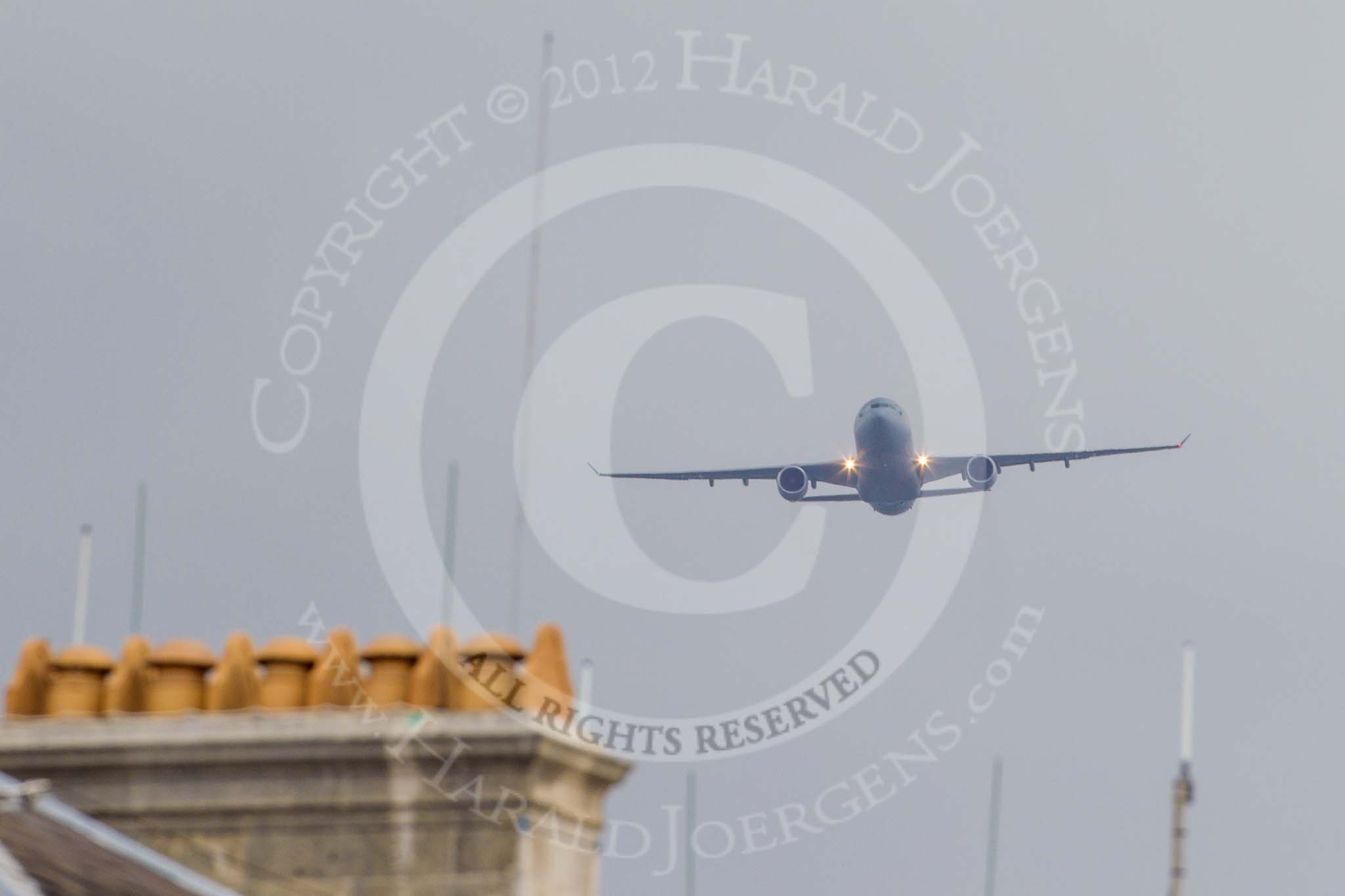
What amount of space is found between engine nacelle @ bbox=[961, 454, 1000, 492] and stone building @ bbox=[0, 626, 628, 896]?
6560 cm

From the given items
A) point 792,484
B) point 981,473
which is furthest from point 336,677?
point 792,484

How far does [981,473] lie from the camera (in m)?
84.1

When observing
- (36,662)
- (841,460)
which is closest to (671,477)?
(841,460)

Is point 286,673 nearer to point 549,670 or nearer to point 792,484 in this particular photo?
point 549,670

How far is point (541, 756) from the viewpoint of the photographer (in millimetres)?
18000

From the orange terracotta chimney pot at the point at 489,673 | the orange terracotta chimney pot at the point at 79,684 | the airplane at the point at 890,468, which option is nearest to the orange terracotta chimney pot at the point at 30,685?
the orange terracotta chimney pot at the point at 79,684

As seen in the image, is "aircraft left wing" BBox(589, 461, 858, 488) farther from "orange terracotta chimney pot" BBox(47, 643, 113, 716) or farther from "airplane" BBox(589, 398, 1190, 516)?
"orange terracotta chimney pot" BBox(47, 643, 113, 716)

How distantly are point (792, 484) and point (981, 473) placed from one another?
301 inches

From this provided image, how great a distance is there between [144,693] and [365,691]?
211 cm

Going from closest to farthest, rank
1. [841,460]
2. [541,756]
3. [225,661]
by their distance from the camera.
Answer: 1. [541,756]
2. [225,661]
3. [841,460]

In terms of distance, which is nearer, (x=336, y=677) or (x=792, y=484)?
(x=336, y=677)

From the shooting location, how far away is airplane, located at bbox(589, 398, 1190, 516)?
85.3 metres

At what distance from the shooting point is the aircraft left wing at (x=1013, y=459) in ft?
293

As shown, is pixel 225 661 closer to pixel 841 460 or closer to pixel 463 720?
pixel 463 720
